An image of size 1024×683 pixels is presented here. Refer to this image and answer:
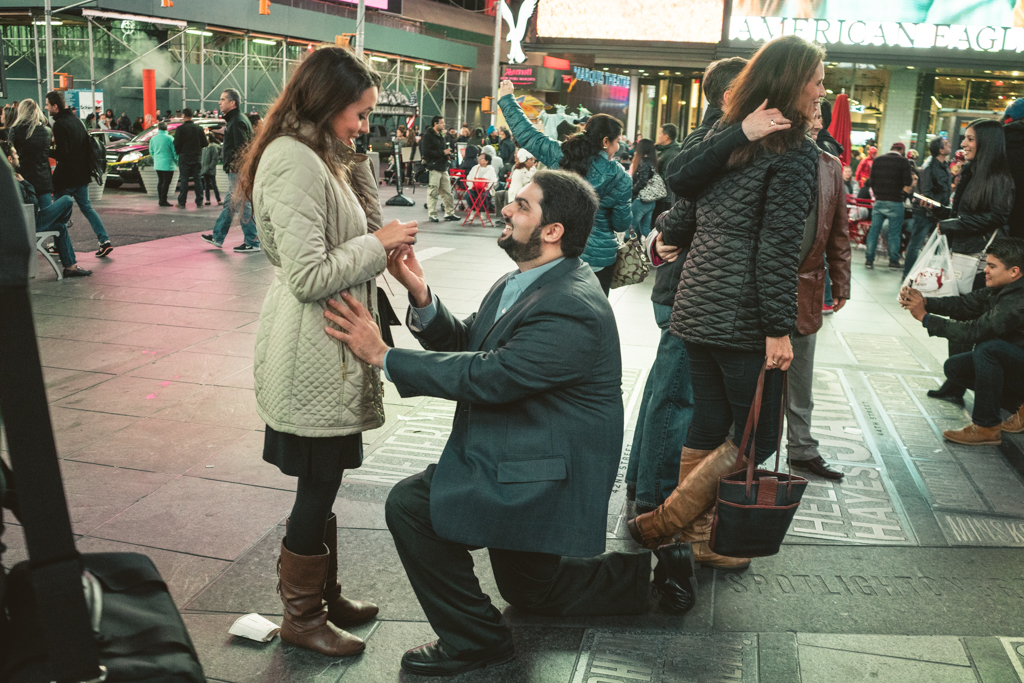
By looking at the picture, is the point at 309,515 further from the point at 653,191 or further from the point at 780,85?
the point at 653,191

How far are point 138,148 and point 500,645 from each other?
2005 centimetres

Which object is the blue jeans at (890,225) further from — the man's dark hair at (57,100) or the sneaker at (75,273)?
the man's dark hair at (57,100)

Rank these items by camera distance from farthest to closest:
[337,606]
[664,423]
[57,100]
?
1. [57,100]
2. [664,423]
3. [337,606]

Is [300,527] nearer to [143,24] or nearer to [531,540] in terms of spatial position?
[531,540]

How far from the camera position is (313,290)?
2645 millimetres

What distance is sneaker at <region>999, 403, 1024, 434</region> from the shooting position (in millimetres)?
5230

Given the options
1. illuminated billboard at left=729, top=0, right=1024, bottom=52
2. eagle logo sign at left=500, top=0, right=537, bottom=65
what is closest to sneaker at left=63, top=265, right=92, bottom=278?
eagle logo sign at left=500, top=0, right=537, bottom=65

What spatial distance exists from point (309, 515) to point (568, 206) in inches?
52.0

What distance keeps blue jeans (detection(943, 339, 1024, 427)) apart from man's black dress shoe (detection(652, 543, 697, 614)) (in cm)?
293

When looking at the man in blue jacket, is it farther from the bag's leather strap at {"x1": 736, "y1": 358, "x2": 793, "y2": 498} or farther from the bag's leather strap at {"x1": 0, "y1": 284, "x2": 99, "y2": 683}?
the bag's leather strap at {"x1": 0, "y1": 284, "x2": 99, "y2": 683}

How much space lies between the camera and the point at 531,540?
2.77 meters

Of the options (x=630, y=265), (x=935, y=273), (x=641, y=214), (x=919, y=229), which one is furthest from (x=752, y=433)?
(x=919, y=229)

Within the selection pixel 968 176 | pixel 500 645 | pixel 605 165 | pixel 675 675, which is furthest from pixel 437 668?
pixel 968 176

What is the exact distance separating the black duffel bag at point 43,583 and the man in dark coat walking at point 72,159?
10252 mm
